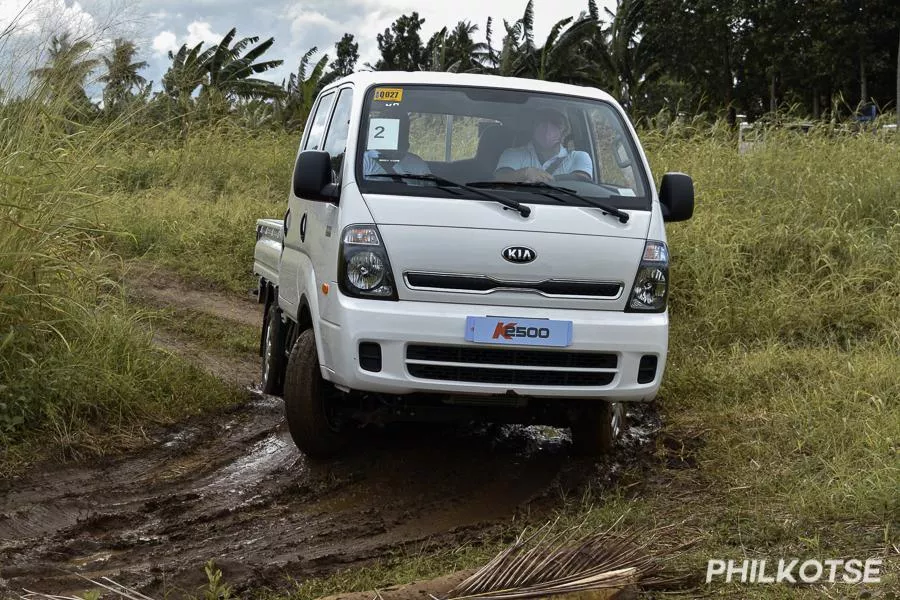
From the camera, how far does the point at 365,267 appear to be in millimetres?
5031

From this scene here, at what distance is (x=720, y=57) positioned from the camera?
46000 mm

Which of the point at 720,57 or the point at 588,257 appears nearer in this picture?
the point at 588,257

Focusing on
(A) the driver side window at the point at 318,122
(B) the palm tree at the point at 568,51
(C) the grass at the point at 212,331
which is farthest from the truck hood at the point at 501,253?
(B) the palm tree at the point at 568,51

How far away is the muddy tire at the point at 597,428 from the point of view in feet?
18.5

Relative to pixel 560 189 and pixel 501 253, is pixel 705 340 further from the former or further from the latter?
pixel 501 253

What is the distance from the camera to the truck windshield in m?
5.45

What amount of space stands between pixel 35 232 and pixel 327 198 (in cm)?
187

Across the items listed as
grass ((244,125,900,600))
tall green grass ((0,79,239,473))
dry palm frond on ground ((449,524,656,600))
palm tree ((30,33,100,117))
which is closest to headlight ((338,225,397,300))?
grass ((244,125,900,600))

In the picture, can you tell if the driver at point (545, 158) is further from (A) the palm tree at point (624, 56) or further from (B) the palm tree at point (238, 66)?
(A) the palm tree at point (624, 56)

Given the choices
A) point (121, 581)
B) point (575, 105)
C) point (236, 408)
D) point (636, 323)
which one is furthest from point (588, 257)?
point (236, 408)

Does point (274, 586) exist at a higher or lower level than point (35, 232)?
lower

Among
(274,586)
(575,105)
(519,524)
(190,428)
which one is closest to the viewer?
(274,586)

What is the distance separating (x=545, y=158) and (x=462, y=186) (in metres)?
0.64

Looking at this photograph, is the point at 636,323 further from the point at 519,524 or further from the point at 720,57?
the point at 720,57
